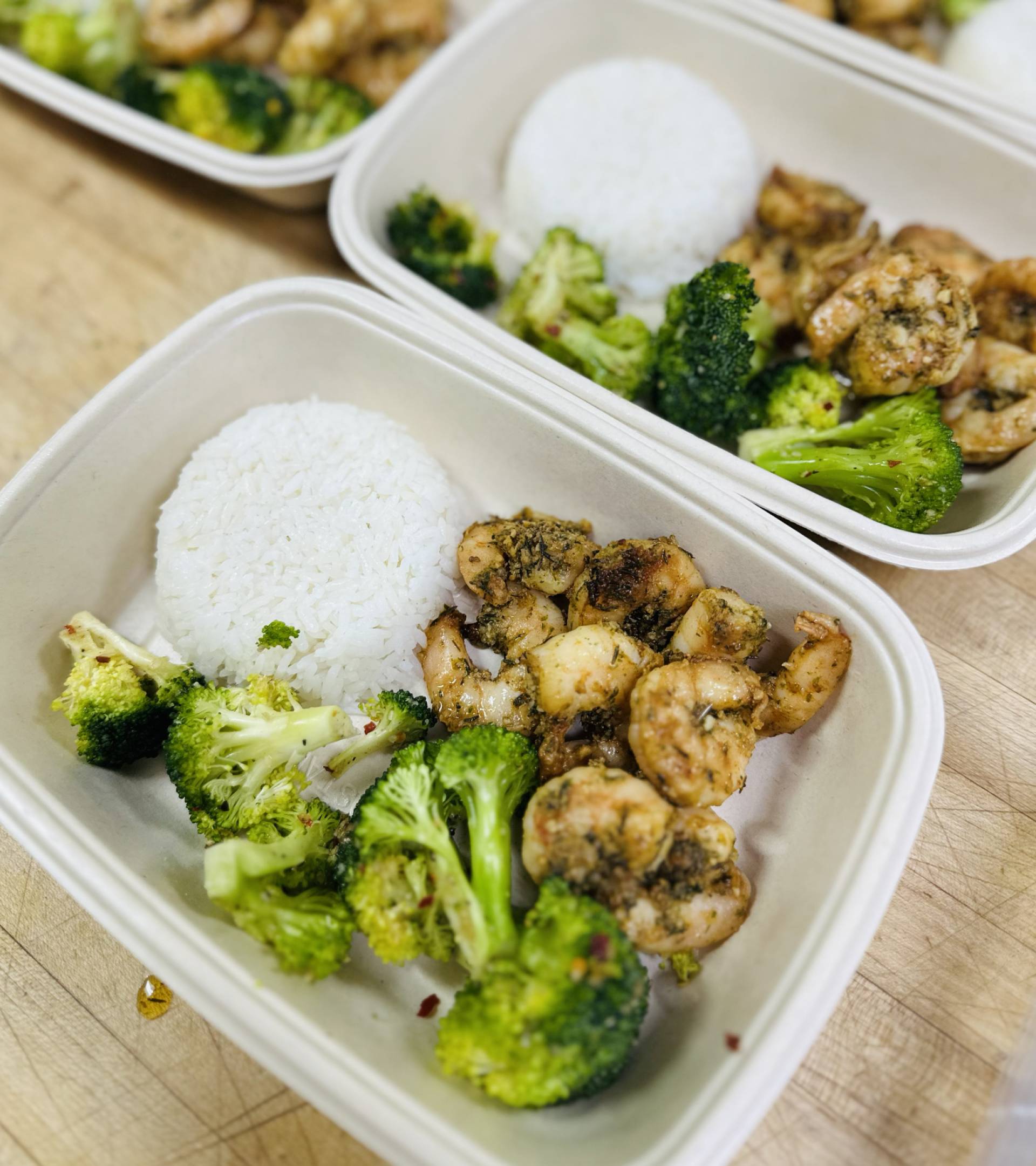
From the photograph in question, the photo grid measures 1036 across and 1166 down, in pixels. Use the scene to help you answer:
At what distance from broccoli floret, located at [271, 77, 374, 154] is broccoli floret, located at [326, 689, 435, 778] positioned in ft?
8.36

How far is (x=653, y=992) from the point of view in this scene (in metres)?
2.35

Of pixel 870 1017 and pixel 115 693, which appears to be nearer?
pixel 870 1017

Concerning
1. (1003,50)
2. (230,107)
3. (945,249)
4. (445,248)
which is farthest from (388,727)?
(1003,50)

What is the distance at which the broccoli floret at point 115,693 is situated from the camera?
247cm

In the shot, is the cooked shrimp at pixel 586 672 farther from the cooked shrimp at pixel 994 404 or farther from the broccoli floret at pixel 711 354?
the cooked shrimp at pixel 994 404

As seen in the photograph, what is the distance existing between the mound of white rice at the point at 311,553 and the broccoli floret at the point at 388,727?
22 centimetres

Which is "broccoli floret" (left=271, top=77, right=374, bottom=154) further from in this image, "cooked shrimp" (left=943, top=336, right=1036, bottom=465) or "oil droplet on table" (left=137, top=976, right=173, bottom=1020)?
"oil droplet on table" (left=137, top=976, right=173, bottom=1020)

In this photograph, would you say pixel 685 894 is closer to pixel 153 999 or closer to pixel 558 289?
pixel 153 999

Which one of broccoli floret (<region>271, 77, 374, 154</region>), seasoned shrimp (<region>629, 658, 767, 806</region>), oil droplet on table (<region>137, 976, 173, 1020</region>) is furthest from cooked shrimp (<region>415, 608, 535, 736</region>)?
broccoli floret (<region>271, 77, 374, 154</region>)

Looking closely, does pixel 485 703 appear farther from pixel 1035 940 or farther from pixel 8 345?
pixel 8 345

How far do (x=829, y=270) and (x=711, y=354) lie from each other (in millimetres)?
611

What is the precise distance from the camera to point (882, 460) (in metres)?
2.79

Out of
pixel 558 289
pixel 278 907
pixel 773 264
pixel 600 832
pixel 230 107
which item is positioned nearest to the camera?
pixel 600 832

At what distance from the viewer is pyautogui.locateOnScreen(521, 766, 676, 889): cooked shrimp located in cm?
207
